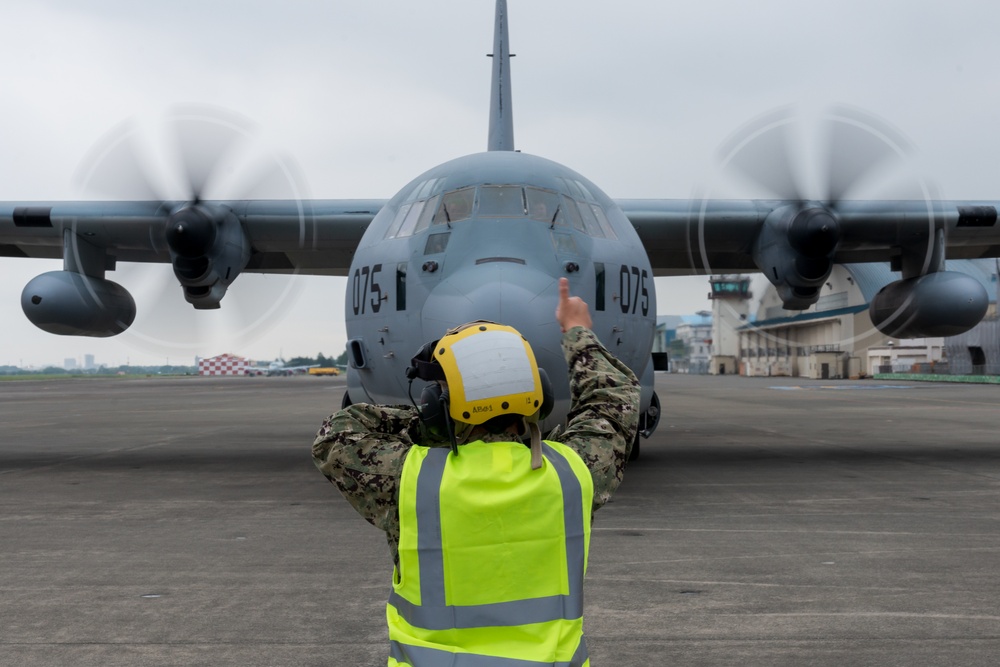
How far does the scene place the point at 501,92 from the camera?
13750mm

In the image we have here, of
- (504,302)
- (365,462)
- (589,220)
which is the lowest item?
(365,462)

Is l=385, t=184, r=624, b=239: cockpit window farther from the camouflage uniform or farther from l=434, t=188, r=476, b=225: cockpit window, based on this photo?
the camouflage uniform

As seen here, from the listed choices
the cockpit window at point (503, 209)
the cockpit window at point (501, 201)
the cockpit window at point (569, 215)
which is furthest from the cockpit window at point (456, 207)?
the cockpit window at point (569, 215)

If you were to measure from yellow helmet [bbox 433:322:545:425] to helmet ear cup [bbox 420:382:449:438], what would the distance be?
3cm

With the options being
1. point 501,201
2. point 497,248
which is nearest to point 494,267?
point 497,248

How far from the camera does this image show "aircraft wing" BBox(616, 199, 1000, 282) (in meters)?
12.8

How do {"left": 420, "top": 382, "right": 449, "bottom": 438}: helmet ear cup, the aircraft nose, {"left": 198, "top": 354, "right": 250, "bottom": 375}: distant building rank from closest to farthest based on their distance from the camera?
{"left": 420, "top": 382, "right": 449, "bottom": 438}: helmet ear cup, the aircraft nose, {"left": 198, "top": 354, "right": 250, "bottom": 375}: distant building

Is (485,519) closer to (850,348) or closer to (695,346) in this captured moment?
(850,348)

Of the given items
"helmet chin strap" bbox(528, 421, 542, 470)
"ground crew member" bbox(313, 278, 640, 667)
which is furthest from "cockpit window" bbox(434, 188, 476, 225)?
"helmet chin strap" bbox(528, 421, 542, 470)

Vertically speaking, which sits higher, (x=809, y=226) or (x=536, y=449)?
(x=809, y=226)

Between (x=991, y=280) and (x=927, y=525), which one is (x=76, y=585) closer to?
(x=927, y=525)

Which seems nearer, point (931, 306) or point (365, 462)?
point (365, 462)

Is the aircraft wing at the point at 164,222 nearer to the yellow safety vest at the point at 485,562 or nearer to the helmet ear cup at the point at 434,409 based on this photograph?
the helmet ear cup at the point at 434,409

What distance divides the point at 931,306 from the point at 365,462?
12.6m
